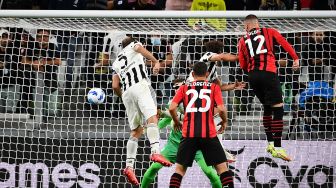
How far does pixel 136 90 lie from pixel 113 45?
6.44ft

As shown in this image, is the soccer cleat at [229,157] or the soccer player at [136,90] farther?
the soccer cleat at [229,157]

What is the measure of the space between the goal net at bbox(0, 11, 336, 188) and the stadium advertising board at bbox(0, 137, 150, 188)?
14mm

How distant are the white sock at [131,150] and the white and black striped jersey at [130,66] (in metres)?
0.75

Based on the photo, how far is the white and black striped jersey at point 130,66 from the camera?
48.5ft

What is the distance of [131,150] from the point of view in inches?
597

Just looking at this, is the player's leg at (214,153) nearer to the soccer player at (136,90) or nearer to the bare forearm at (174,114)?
the bare forearm at (174,114)

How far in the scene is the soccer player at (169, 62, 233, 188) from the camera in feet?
45.2

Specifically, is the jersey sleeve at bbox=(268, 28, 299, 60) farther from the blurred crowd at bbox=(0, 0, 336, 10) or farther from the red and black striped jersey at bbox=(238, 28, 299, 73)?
the blurred crowd at bbox=(0, 0, 336, 10)

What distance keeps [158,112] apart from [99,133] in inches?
60.0

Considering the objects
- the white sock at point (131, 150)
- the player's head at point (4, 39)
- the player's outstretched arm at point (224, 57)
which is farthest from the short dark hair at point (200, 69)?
the player's head at point (4, 39)

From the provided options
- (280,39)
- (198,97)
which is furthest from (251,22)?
(198,97)

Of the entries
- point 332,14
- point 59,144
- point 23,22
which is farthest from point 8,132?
point 332,14

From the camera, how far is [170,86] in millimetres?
16516

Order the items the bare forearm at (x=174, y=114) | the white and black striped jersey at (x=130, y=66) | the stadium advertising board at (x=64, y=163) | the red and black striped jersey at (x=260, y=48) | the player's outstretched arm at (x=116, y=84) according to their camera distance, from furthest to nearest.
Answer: the stadium advertising board at (x=64, y=163) → the player's outstretched arm at (x=116, y=84) → the white and black striped jersey at (x=130, y=66) → the red and black striped jersey at (x=260, y=48) → the bare forearm at (x=174, y=114)
